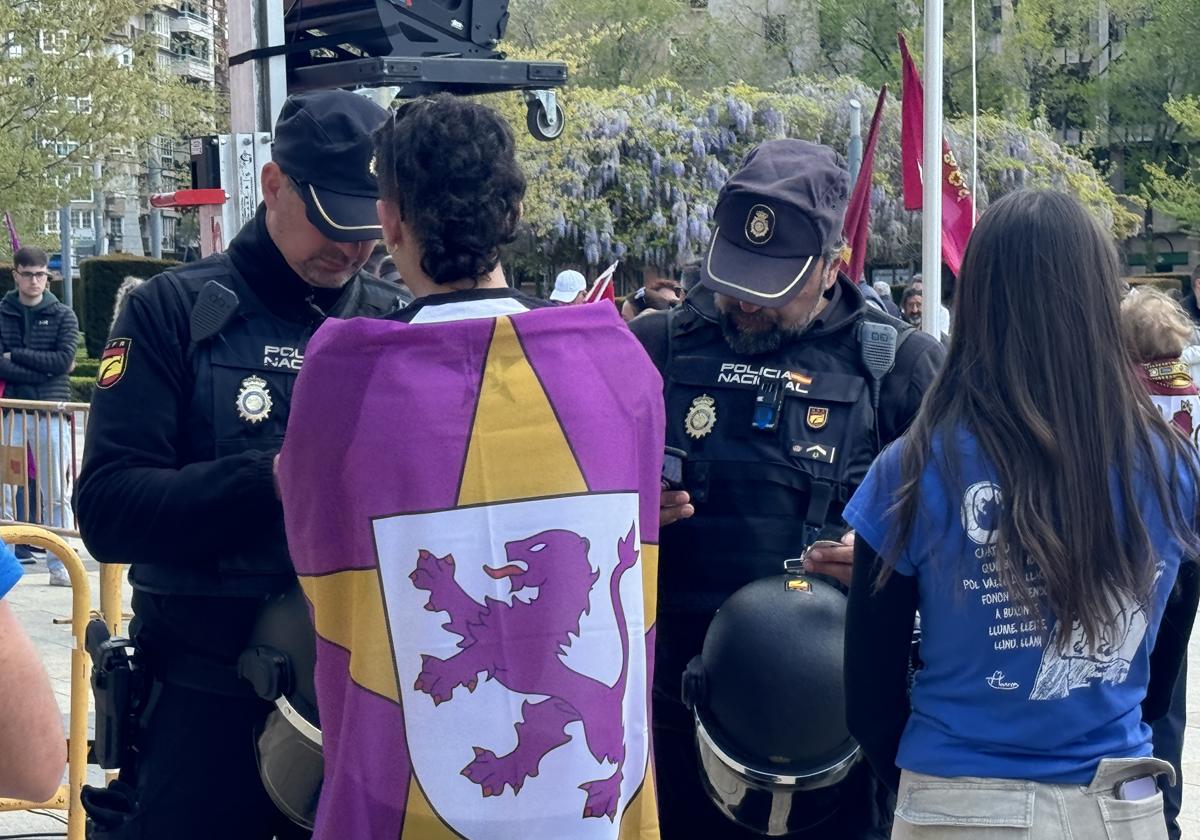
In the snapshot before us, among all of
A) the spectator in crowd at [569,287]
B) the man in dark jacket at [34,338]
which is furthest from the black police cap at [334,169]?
the man in dark jacket at [34,338]

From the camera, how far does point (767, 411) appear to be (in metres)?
3.34

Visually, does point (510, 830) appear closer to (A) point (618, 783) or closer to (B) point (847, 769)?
(A) point (618, 783)

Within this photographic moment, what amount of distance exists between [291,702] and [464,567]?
653 millimetres

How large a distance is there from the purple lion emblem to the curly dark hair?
44 cm

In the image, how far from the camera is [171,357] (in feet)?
9.44

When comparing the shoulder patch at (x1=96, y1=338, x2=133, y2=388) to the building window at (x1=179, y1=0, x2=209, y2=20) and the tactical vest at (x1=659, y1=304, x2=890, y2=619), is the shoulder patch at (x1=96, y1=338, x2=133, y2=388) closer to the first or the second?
the tactical vest at (x1=659, y1=304, x2=890, y2=619)

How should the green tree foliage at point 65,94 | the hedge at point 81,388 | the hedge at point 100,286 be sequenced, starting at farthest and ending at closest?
the hedge at point 100,286, the green tree foliage at point 65,94, the hedge at point 81,388

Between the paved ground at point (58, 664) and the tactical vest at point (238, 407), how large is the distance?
303cm

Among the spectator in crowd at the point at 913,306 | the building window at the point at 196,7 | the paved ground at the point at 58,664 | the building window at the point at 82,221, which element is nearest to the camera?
the paved ground at the point at 58,664

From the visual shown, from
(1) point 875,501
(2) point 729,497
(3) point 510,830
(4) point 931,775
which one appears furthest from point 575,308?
(2) point 729,497

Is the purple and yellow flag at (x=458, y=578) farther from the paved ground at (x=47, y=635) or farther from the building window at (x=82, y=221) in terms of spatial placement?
the building window at (x=82, y=221)

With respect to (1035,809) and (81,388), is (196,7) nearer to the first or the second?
(81,388)

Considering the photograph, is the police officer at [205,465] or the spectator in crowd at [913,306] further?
the spectator in crowd at [913,306]

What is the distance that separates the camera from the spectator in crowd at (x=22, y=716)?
1.83 m
